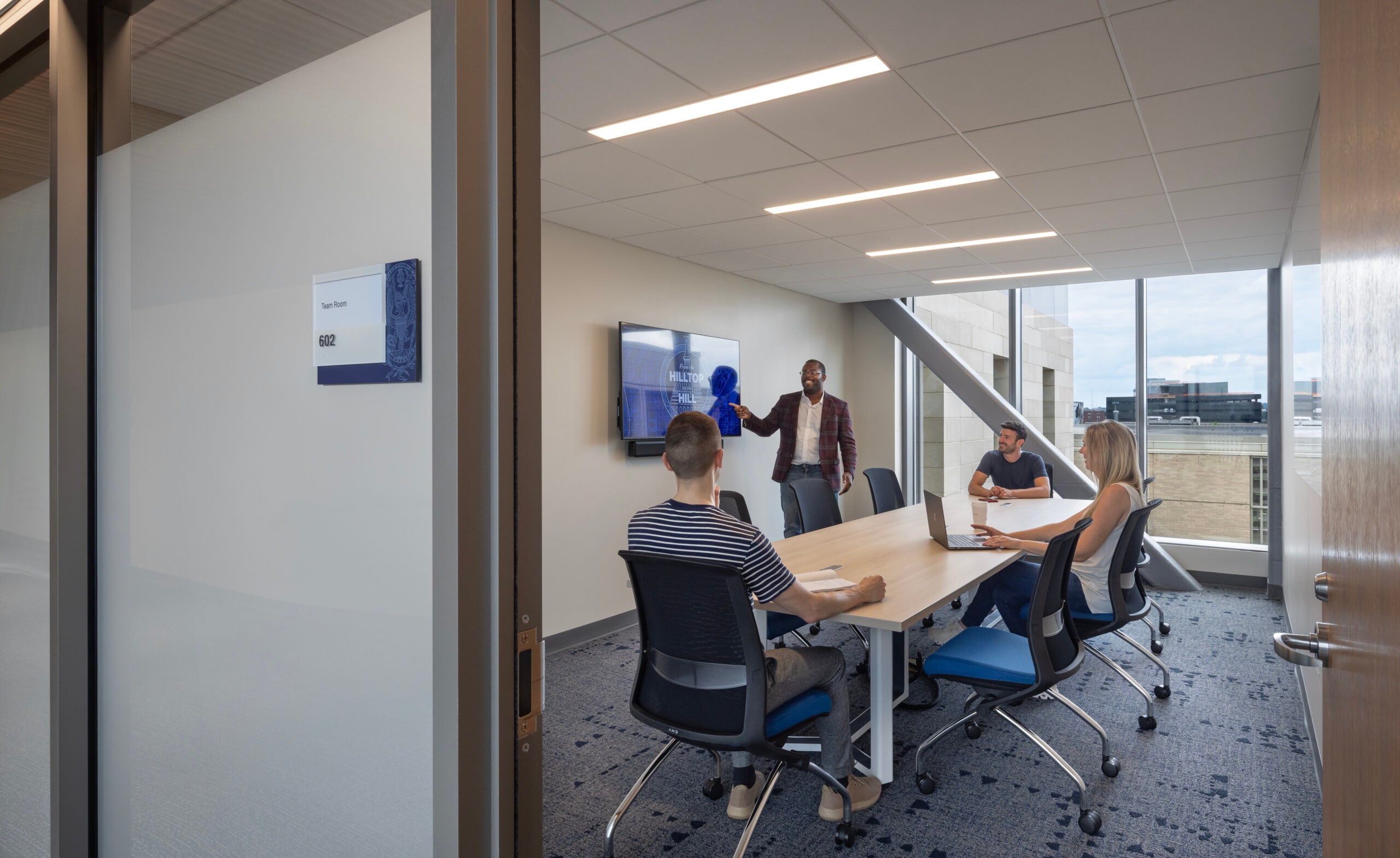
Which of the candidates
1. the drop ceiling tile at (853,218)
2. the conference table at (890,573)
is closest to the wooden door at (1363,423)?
the conference table at (890,573)

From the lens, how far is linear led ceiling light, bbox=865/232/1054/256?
5.12 metres

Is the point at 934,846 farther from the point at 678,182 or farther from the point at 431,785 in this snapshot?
the point at 678,182

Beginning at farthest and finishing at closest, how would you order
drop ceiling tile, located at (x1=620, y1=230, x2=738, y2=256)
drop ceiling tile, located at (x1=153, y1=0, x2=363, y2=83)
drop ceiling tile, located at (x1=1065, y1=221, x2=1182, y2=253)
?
drop ceiling tile, located at (x1=620, y1=230, x2=738, y2=256) < drop ceiling tile, located at (x1=1065, y1=221, x2=1182, y2=253) < drop ceiling tile, located at (x1=153, y1=0, x2=363, y2=83)

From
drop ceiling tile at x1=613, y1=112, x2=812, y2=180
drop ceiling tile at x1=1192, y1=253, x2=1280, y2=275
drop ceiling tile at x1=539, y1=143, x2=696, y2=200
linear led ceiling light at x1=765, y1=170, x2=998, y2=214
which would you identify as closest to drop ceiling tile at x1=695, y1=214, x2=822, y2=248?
linear led ceiling light at x1=765, y1=170, x2=998, y2=214

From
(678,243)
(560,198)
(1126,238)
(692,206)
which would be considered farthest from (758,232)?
(1126,238)

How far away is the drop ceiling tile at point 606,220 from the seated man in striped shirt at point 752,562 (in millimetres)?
2380

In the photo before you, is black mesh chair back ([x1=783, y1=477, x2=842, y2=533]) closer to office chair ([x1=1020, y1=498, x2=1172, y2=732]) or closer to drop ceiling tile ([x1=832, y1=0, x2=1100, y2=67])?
office chair ([x1=1020, y1=498, x2=1172, y2=732])

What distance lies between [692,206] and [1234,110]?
2542 millimetres

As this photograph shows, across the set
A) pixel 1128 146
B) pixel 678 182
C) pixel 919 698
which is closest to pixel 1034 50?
pixel 1128 146

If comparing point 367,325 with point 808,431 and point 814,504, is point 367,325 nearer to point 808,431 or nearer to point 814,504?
point 814,504

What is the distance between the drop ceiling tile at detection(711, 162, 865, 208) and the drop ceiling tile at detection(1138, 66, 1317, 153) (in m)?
1.38

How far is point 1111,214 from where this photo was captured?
453 cm

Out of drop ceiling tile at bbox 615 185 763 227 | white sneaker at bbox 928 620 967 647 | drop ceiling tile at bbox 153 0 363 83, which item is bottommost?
white sneaker at bbox 928 620 967 647

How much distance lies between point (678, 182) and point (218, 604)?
310 centimetres
